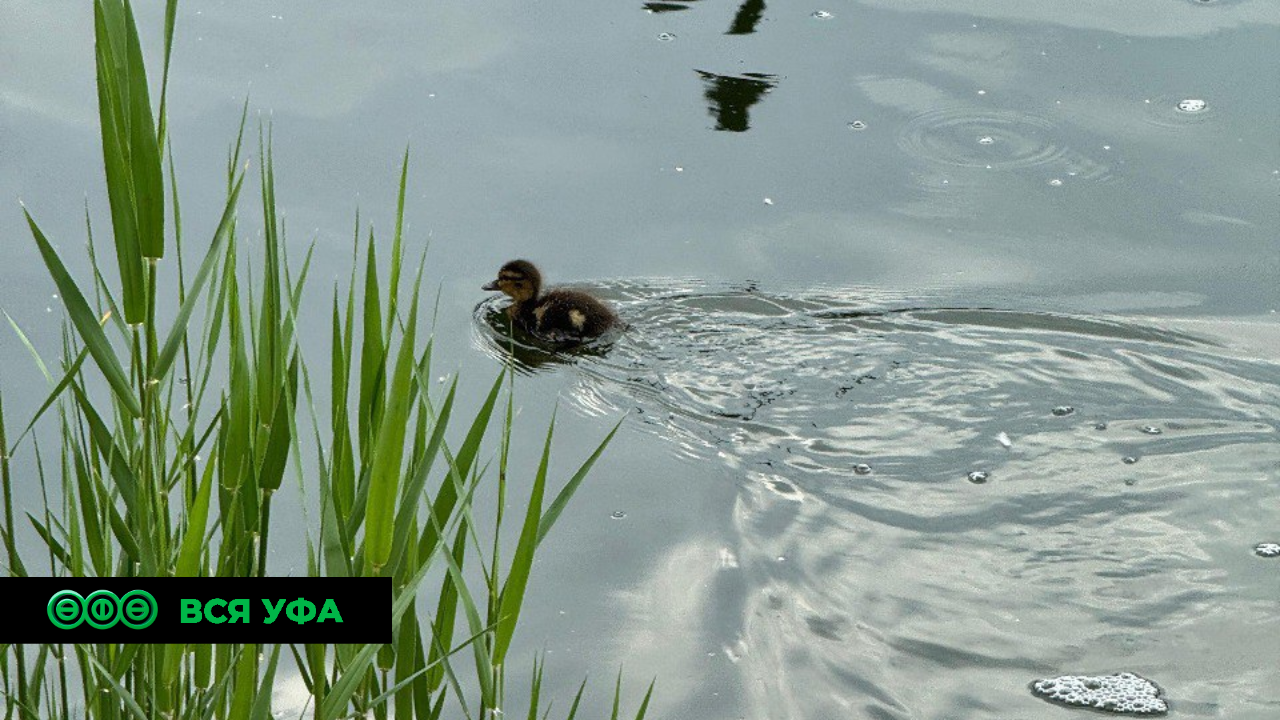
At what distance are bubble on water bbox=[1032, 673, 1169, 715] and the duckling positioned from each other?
1.86m

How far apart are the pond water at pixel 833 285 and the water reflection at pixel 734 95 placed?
0.04ft

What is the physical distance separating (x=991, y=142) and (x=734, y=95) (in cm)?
97

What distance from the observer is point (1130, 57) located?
6.33 meters

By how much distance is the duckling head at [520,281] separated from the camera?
5.02 meters

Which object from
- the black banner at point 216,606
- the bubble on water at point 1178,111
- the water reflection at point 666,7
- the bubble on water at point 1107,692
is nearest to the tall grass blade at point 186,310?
the black banner at point 216,606

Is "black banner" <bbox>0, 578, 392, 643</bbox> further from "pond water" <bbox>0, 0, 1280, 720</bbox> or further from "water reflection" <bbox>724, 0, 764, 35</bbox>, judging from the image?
"water reflection" <bbox>724, 0, 764, 35</bbox>

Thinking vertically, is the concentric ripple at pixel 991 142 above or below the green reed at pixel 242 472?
above

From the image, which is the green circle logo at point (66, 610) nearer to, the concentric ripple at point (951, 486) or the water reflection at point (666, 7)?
the concentric ripple at point (951, 486)

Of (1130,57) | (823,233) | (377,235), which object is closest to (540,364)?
(377,235)

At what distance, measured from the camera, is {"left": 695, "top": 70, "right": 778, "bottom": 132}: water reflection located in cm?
595

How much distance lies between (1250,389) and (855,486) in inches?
49.7

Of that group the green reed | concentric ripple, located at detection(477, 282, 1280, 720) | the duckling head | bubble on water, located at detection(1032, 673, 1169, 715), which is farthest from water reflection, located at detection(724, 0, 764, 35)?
the green reed

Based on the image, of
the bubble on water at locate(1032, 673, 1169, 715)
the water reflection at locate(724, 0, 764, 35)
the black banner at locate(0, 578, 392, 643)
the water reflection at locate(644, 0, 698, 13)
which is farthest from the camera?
the water reflection at locate(644, 0, 698, 13)

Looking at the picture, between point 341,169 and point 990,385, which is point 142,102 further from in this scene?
point 341,169
